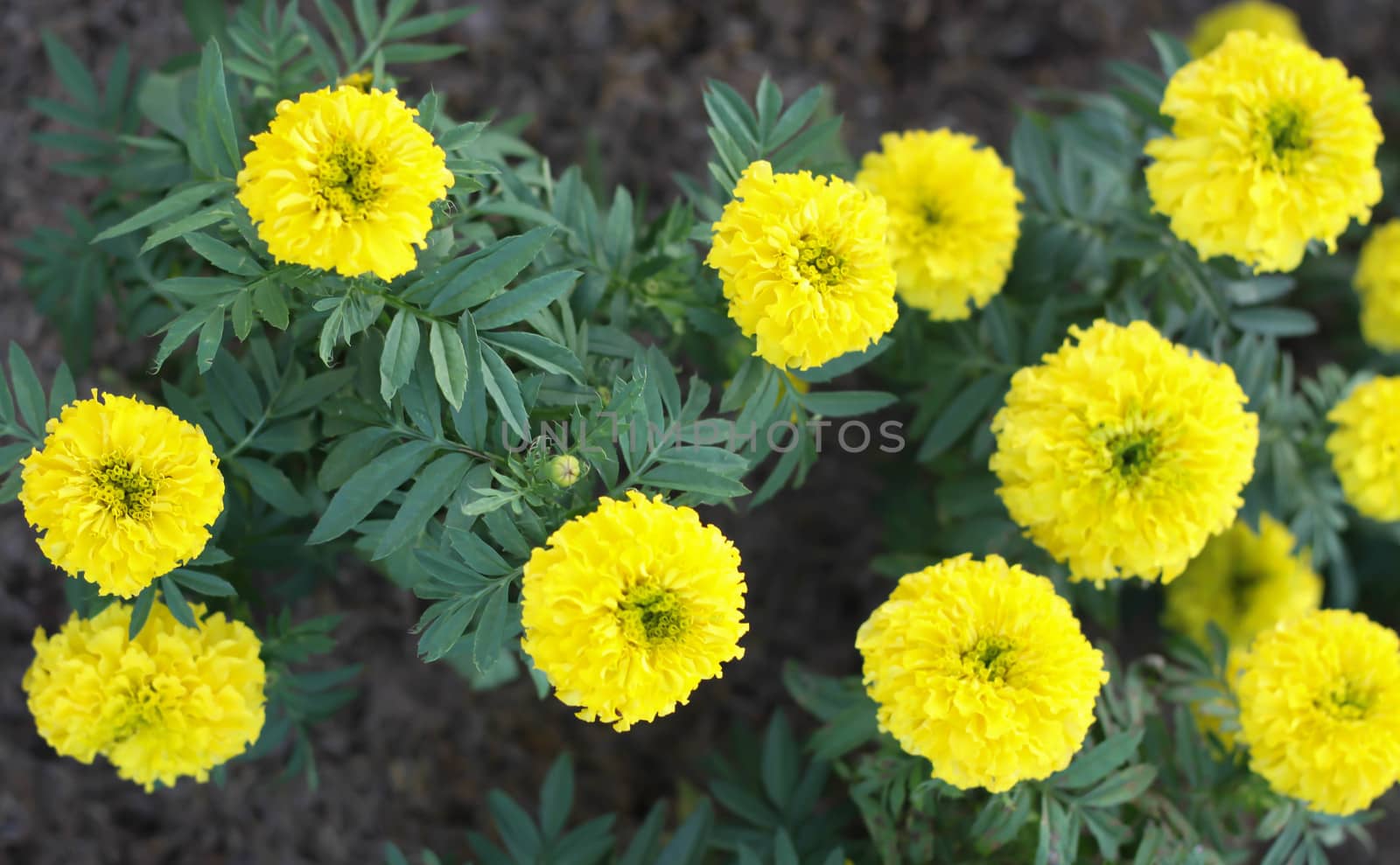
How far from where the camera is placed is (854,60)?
3174 mm

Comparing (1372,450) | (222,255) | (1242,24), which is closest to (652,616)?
(222,255)

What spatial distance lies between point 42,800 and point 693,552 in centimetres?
178

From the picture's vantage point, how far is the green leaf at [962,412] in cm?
211

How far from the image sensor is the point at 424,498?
4.93ft

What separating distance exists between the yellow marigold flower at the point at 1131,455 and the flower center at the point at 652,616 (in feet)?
2.17

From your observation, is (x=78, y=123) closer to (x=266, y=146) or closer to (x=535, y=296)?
(x=266, y=146)

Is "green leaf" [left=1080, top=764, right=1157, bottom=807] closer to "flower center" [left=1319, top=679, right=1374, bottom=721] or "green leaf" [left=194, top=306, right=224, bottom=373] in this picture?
"flower center" [left=1319, top=679, right=1374, bottom=721]

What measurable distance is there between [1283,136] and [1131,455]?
→ 1.96 ft

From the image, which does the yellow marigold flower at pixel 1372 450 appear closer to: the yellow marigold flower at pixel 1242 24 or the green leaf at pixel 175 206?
the yellow marigold flower at pixel 1242 24

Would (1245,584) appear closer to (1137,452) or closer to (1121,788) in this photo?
(1121,788)

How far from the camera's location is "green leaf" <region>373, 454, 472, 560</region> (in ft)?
4.85

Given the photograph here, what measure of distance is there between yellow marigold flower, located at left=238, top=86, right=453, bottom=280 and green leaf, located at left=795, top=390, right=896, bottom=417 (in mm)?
737

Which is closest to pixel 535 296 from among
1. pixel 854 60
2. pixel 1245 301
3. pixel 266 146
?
pixel 266 146

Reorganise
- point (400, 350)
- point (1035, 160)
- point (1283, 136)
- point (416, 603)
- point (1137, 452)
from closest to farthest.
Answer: point (400, 350) → point (1137, 452) → point (1283, 136) → point (1035, 160) → point (416, 603)
